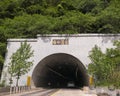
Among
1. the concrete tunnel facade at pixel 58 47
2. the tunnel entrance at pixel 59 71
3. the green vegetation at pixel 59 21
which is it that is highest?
the green vegetation at pixel 59 21

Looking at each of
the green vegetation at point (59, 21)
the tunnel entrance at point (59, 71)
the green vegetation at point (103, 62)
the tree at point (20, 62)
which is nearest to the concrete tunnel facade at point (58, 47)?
the tunnel entrance at point (59, 71)

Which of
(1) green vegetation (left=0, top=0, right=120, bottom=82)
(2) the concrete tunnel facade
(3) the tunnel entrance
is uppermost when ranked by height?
(1) green vegetation (left=0, top=0, right=120, bottom=82)

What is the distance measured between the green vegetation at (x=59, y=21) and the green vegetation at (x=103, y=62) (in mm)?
5598

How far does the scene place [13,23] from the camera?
153ft

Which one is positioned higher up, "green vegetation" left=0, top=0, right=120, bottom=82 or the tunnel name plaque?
"green vegetation" left=0, top=0, right=120, bottom=82

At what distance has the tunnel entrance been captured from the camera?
4198 cm

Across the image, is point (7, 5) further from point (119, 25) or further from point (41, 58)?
point (119, 25)

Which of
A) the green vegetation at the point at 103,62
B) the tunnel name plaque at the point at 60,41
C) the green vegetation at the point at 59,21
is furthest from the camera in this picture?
the green vegetation at the point at 59,21

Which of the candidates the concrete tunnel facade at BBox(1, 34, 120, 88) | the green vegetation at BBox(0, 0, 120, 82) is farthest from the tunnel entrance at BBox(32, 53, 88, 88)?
the green vegetation at BBox(0, 0, 120, 82)

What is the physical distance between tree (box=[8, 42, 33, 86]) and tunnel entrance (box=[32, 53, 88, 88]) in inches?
134

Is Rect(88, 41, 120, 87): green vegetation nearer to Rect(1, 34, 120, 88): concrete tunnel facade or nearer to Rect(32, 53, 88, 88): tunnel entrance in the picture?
Rect(1, 34, 120, 88): concrete tunnel facade

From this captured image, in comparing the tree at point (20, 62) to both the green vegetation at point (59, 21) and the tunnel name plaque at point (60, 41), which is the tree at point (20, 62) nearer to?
the tunnel name plaque at point (60, 41)

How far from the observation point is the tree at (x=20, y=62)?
3581 centimetres

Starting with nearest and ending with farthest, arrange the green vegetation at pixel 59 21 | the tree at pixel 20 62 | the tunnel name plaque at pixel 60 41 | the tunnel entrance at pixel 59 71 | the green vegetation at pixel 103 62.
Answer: the green vegetation at pixel 103 62
the tree at pixel 20 62
the tunnel name plaque at pixel 60 41
the tunnel entrance at pixel 59 71
the green vegetation at pixel 59 21
